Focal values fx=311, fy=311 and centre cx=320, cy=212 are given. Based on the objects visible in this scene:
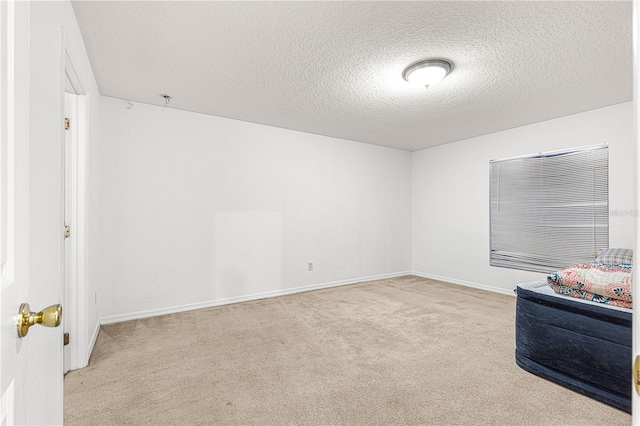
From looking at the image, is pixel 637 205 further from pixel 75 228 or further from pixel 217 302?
pixel 217 302

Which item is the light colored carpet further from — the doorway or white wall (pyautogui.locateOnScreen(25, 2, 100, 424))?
white wall (pyautogui.locateOnScreen(25, 2, 100, 424))

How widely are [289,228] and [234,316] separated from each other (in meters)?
1.54

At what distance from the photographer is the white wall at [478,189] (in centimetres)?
356

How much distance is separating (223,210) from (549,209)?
4.36 meters

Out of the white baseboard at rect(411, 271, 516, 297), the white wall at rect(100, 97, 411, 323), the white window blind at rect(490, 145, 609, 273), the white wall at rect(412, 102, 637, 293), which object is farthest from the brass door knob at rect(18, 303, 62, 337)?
the white baseboard at rect(411, 271, 516, 297)

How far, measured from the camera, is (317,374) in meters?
Result: 2.31

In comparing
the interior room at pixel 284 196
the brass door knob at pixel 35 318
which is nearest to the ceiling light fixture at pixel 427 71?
the interior room at pixel 284 196

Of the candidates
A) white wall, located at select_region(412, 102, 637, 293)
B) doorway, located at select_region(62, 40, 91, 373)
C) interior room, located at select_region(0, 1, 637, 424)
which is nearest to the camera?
interior room, located at select_region(0, 1, 637, 424)

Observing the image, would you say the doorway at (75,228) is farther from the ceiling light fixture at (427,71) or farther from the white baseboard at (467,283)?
the white baseboard at (467,283)

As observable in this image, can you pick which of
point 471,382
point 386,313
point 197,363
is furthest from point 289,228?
point 471,382

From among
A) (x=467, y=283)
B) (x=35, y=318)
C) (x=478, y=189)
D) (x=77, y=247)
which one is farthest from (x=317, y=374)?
(x=478, y=189)

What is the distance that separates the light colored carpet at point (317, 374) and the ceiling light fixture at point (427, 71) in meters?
2.38

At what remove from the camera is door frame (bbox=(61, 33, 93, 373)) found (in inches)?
94.2

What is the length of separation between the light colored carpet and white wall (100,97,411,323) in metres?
0.53
